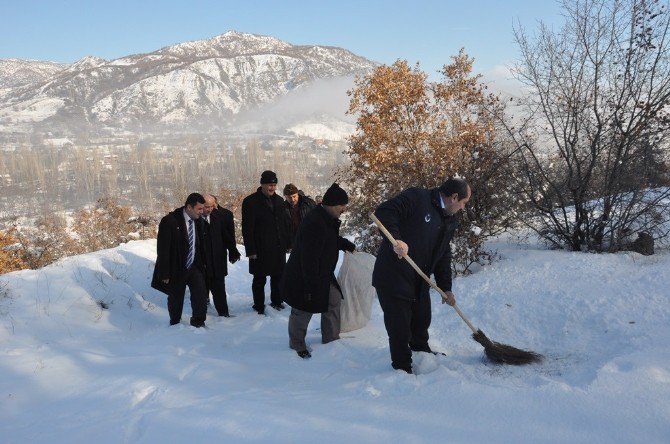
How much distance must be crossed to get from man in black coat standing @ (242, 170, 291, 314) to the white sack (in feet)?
4.36

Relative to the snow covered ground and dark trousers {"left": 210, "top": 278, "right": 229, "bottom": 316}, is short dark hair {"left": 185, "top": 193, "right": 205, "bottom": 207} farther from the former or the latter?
the snow covered ground

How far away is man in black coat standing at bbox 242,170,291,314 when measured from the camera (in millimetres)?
5809

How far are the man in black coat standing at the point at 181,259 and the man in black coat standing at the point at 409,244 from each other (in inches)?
97.7

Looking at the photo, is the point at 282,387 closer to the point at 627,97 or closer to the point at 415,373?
the point at 415,373

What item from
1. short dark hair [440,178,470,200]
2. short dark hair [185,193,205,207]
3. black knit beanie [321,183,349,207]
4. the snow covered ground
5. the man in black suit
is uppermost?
short dark hair [440,178,470,200]

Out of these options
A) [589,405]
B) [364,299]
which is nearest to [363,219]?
[364,299]

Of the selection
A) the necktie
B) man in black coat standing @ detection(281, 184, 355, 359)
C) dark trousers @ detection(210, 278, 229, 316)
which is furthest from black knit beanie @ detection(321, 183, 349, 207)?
dark trousers @ detection(210, 278, 229, 316)

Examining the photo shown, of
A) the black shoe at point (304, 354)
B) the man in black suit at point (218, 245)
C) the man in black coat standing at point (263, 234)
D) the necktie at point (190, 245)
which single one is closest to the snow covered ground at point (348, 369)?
the black shoe at point (304, 354)

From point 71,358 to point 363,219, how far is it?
6.43 meters

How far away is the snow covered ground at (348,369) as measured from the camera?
265 cm

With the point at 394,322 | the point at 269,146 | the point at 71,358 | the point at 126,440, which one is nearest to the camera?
the point at 126,440

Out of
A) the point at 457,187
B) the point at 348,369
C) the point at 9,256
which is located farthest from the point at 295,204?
the point at 9,256

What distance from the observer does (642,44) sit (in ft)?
19.8

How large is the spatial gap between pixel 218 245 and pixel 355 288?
1867mm
